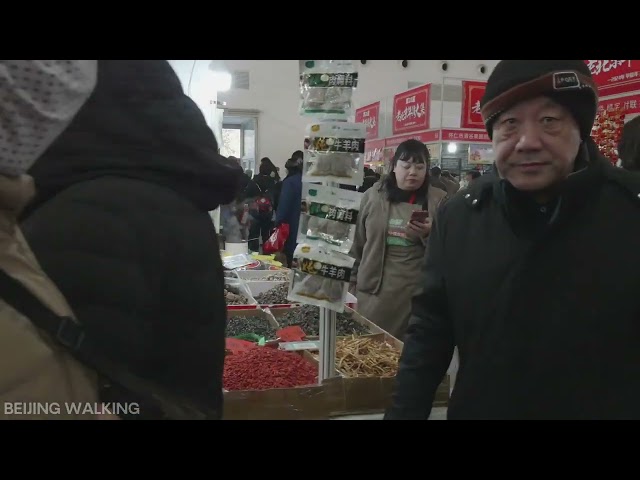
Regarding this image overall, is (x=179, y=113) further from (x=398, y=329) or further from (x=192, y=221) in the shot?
(x=398, y=329)

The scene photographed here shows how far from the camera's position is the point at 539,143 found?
1037mm

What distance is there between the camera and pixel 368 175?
626 centimetres

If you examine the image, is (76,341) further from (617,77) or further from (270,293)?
(617,77)

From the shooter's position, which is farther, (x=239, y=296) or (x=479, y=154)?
(x=479, y=154)

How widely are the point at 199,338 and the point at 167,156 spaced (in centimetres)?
28

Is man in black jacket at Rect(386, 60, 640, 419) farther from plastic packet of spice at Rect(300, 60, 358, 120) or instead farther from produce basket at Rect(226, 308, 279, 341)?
produce basket at Rect(226, 308, 279, 341)

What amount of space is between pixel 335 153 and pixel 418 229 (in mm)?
1187

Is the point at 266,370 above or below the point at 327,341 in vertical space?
below

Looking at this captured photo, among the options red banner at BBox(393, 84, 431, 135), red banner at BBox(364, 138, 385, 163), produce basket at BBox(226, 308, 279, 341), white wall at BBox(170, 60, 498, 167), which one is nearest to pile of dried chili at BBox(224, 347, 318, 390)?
produce basket at BBox(226, 308, 279, 341)

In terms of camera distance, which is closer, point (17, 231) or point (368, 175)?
point (17, 231)
